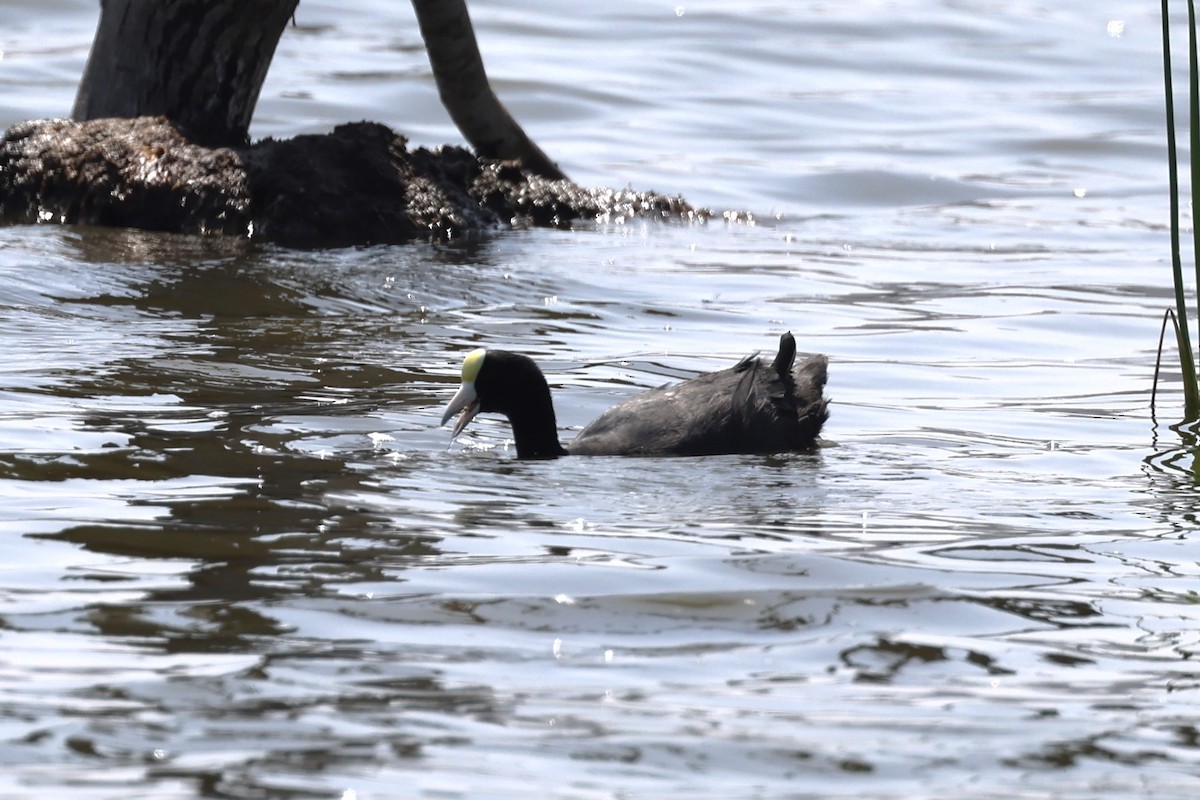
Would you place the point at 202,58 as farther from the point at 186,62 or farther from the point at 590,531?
the point at 590,531

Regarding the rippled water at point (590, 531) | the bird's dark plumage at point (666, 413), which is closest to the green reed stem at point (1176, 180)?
the rippled water at point (590, 531)

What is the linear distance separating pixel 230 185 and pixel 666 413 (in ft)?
17.3

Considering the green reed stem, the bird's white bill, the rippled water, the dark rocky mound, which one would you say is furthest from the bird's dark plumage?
the dark rocky mound

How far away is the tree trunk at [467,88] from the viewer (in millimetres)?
12141

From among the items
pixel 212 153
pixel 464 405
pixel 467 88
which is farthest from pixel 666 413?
pixel 467 88

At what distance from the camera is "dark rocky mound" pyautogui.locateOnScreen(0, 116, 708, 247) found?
38.1ft

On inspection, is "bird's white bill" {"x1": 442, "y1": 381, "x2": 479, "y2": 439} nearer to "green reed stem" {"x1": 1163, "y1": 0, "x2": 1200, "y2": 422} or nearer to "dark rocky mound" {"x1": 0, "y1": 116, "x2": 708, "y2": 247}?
"green reed stem" {"x1": 1163, "y1": 0, "x2": 1200, "y2": 422}

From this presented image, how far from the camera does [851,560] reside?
528 centimetres

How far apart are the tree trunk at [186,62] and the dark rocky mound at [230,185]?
196 millimetres

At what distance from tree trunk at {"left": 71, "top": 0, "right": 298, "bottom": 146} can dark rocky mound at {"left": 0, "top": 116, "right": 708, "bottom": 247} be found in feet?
0.64

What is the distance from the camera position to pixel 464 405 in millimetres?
7145

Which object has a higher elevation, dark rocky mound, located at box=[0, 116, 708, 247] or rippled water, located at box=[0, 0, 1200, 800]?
dark rocky mound, located at box=[0, 116, 708, 247]

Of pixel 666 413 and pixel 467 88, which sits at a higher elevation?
pixel 467 88

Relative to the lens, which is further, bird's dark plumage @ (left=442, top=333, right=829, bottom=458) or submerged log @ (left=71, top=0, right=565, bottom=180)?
submerged log @ (left=71, top=0, right=565, bottom=180)
